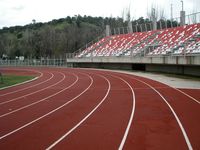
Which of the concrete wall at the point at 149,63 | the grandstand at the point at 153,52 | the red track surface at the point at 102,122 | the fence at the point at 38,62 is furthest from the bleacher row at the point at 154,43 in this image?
the red track surface at the point at 102,122

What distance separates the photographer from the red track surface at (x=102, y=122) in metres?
6.80

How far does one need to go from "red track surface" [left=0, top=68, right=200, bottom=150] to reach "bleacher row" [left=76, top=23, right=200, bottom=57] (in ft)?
34.9

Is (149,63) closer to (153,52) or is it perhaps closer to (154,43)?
(153,52)

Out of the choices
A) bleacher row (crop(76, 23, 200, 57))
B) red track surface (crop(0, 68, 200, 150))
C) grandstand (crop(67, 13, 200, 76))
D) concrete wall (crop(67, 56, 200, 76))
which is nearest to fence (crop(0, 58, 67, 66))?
grandstand (crop(67, 13, 200, 76))

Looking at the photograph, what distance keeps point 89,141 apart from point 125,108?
427 cm

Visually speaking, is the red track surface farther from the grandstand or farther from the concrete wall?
the grandstand

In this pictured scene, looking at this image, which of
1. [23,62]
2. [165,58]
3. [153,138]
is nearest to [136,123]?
[153,138]

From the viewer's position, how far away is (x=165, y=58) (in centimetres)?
2405

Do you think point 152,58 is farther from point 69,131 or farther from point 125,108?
point 69,131

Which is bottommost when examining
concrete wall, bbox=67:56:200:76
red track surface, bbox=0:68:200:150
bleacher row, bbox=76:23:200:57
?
red track surface, bbox=0:68:200:150

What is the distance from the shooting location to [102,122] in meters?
8.86

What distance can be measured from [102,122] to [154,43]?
83.7ft

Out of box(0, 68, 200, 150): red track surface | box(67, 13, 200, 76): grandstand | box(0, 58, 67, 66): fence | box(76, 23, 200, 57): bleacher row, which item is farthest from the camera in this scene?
box(0, 58, 67, 66): fence

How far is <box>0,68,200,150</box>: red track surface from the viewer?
6805mm
